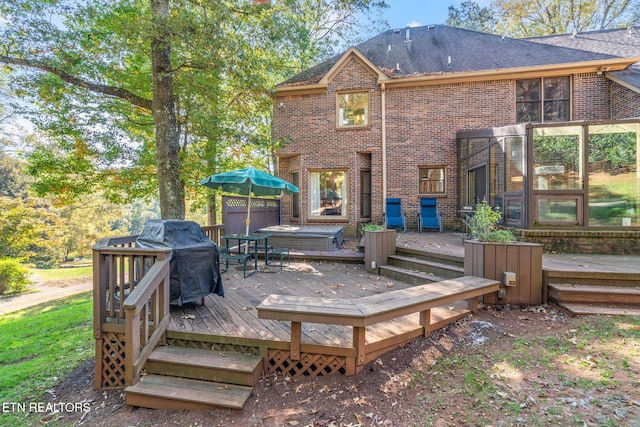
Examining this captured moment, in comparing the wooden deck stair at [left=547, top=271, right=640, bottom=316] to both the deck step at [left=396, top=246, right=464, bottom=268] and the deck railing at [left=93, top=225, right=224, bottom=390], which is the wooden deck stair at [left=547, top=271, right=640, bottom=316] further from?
the deck railing at [left=93, top=225, right=224, bottom=390]

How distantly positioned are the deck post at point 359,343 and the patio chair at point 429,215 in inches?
275

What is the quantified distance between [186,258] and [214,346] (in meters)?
1.20

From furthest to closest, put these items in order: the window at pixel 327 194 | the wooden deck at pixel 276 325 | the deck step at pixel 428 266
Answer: the window at pixel 327 194 < the deck step at pixel 428 266 < the wooden deck at pixel 276 325

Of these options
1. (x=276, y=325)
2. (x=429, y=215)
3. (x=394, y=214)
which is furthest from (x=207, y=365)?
(x=429, y=215)

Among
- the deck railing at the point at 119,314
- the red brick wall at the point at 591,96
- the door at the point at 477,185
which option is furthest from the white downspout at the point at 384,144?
the deck railing at the point at 119,314

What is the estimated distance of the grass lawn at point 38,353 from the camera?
9.89 feet

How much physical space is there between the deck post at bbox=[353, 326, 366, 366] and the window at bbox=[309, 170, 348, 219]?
7.31 m

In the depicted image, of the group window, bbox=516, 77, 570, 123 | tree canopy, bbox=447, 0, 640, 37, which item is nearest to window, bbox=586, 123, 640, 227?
window, bbox=516, 77, 570, 123

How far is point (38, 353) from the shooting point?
4.32 meters

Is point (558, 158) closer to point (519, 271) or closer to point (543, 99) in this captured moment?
point (519, 271)

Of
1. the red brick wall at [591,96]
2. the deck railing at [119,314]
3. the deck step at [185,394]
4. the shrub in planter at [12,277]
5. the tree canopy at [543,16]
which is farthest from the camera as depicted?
the tree canopy at [543,16]

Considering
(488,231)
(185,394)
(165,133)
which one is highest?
(165,133)

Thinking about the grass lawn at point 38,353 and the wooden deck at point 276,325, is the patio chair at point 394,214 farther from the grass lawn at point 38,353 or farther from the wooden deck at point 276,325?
the grass lawn at point 38,353

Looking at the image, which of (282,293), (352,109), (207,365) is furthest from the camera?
(352,109)
